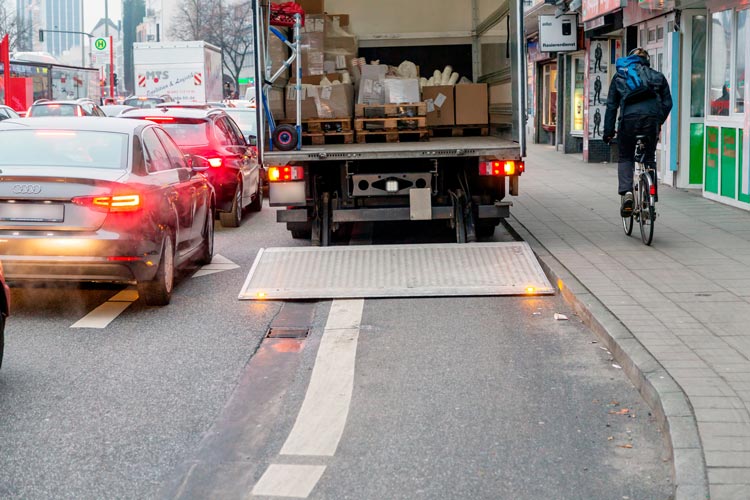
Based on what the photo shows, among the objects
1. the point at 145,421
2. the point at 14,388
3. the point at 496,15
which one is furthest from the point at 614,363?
the point at 496,15

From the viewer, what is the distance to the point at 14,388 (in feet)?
21.8

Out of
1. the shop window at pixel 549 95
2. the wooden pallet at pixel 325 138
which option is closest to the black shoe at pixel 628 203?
the wooden pallet at pixel 325 138

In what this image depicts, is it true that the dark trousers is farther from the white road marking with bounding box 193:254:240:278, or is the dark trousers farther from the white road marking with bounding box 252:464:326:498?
the white road marking with bounding box 252:464:326:498

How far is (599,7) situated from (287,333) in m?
13.8

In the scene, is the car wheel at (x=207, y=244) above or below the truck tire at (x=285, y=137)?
below

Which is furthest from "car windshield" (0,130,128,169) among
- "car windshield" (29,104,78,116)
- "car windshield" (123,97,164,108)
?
"car windshield" (123,97,164,108)

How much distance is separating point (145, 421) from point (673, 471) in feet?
8.67

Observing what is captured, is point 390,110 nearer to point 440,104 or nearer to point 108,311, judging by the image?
point 440,104

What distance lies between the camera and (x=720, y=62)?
52.7 feet

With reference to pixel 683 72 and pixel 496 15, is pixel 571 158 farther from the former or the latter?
pixel 496 15

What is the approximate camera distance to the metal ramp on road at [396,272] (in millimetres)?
9562

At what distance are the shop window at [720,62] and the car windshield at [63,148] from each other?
361 inches

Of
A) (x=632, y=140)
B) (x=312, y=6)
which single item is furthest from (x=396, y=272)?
(x=312, y=6)

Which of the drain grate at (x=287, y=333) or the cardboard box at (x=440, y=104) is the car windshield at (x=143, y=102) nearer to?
the cardboard box at (x=440, y=104)
